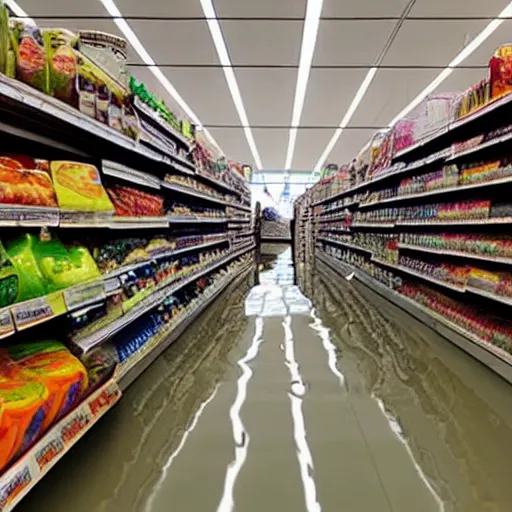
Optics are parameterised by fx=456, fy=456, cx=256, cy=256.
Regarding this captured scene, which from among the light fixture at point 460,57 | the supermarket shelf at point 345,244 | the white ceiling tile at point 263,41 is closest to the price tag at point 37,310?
the white ceiling tile at point 263,41

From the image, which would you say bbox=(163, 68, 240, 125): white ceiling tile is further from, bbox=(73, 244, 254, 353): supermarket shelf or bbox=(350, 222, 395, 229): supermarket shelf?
bbox=(73, 244, 254, 353): supermarket shelf

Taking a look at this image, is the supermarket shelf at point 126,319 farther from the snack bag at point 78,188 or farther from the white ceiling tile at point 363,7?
the white ceiling tile at point 363,7

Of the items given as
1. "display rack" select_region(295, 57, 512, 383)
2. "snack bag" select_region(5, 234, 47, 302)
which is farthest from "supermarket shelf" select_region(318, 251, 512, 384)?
"snack bag" select_region(5, 234, 47, 302)

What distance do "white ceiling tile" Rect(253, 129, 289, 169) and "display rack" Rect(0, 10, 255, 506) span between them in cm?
800

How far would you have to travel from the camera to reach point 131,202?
107 inches

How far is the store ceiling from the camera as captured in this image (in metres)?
5.17

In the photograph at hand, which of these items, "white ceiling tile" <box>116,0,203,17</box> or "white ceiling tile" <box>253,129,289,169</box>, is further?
"white ceiling tile" <box>253,129,289,169</box>

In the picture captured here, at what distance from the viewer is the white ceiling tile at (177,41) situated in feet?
18.6

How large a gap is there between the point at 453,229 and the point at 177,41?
4379mm

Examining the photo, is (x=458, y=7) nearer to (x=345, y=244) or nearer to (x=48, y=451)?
(x=345, y=244)

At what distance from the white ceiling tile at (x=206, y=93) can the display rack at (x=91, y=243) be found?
3.71 m

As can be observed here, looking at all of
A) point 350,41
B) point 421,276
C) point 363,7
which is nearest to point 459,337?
point 421,276

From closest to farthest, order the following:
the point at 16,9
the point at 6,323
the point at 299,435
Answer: the point at 6,323 < the point at 299,435 < the point at 16,9

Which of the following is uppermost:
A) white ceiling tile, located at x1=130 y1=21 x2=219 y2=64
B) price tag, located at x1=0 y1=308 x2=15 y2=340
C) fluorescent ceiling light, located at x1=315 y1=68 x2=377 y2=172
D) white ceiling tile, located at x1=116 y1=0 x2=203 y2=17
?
white ceiling tile, located at x1=116 y1=0 x2=203 y2=17
